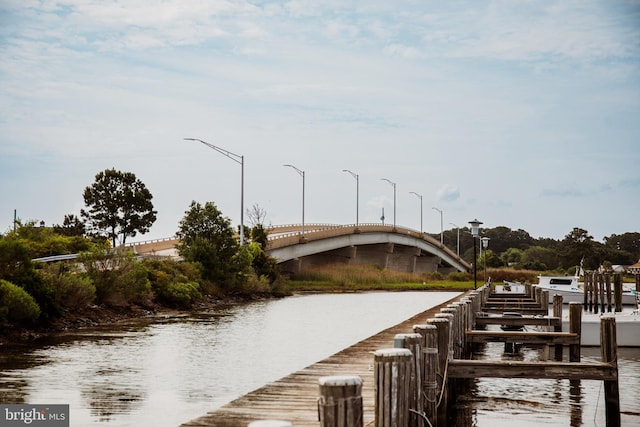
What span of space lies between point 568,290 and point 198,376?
29.8m

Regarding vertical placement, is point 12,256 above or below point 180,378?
above

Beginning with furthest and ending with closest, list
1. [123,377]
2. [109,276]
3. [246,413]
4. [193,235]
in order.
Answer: [193,235] < [109,276] < [123,377] < [246,413]

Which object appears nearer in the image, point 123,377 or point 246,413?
point 246,413

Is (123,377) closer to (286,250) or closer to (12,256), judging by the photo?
(12,256)

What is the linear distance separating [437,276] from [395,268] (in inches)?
722

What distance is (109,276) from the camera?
3781 centimetres

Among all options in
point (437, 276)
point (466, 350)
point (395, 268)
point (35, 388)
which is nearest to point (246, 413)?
point (35, 388)

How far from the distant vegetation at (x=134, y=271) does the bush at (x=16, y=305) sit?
31 mm

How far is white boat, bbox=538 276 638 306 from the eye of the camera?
44328mm

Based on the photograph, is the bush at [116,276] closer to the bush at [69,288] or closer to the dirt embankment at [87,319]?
the dirt embankment at [87,319]

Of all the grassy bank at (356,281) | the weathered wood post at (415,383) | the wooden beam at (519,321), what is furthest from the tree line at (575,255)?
the weathered wood post at (415,383)

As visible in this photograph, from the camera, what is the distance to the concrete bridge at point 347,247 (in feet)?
244

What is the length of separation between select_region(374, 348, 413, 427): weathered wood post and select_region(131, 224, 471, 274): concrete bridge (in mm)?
50794

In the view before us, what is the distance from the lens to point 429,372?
448 inches
